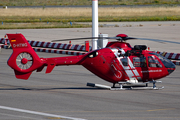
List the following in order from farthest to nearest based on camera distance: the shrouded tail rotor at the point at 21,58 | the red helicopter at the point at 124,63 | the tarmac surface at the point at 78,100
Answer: the red helicopter at the point at 124,63 → the shrouded tail rotor at the point at 21,58 → the tarmac surface at the point at 78,100

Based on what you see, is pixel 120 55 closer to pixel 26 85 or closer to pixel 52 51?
pixel 26 85

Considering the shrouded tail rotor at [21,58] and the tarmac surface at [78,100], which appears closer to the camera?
the tarmac surface at [78,100]

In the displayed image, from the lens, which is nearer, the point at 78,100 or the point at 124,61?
the point at 78,100

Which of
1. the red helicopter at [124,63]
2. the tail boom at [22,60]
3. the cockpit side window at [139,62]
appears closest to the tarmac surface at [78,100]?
the red helicopter at [124,63]

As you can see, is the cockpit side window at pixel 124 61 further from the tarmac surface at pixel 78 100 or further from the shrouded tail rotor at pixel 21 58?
the shrouded tail rotor at pixel 21 58

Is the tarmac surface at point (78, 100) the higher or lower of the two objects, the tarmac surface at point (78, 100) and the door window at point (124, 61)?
the lower

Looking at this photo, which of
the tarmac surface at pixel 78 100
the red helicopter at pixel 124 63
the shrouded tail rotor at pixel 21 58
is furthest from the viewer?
the red helicopter at pixel 124 63

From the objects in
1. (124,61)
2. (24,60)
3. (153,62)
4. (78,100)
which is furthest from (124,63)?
(24,60)

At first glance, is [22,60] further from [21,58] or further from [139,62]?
[139,62]

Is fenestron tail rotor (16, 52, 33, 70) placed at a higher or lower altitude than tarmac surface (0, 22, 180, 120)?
higher

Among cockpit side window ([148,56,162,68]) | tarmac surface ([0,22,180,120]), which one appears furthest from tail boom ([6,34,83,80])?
cockpit side window ([148,56,162,68])

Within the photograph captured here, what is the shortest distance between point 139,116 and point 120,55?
15.1ft

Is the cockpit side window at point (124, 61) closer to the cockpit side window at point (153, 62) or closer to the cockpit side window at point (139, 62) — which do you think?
the cockpit side window at point (139, 62)

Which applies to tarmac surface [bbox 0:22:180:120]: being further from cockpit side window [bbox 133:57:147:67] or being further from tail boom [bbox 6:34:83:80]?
cockpit side window [bbox 133:57:147:67]
